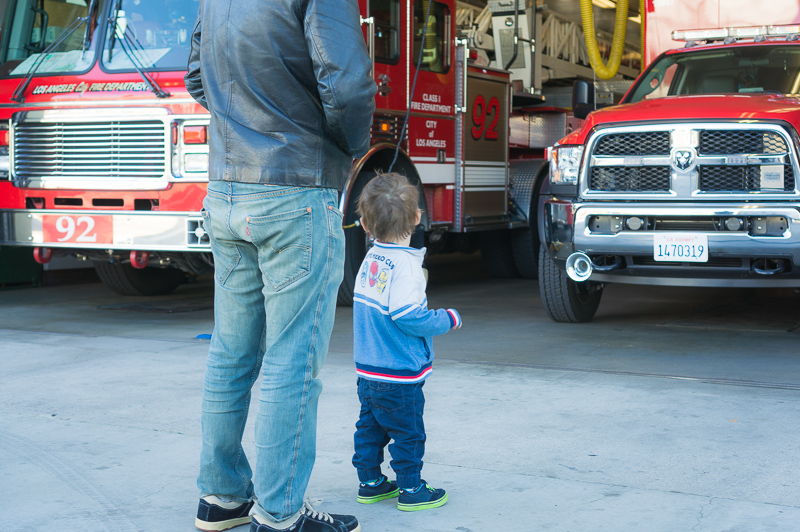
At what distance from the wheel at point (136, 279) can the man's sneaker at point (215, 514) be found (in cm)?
610

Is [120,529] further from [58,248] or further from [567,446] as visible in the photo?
[58,248]

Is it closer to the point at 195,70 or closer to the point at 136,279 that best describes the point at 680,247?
the point at 195,70

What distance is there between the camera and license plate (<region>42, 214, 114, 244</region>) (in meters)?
6.81

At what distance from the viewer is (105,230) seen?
6.81 meters

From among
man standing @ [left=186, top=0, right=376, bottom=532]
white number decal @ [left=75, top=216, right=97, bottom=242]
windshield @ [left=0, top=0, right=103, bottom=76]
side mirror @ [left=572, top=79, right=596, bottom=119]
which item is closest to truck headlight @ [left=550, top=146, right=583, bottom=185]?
side mirror @ [left=572, top=79, right=596, bottom=119]

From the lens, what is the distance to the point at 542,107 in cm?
1084

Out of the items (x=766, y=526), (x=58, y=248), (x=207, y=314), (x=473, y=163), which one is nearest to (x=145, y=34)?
(x=58, y=248)

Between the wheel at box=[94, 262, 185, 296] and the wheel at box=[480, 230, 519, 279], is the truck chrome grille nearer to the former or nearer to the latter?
the wheel at box=[480, 230, 519, 279]

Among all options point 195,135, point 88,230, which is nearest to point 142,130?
point 195,135

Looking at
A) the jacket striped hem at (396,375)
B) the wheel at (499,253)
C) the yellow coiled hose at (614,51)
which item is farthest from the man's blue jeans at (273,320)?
the yellow coiled hose at (614,51)

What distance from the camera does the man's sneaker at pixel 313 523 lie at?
8.99 feet

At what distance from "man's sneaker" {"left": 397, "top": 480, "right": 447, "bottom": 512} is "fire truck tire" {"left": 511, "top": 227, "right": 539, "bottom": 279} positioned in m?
7.41

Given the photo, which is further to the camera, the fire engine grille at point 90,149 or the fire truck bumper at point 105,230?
the fire engine grille at point 90,149

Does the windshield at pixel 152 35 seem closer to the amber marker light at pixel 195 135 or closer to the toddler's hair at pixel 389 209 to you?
the amber marker light at pixel 195 135
